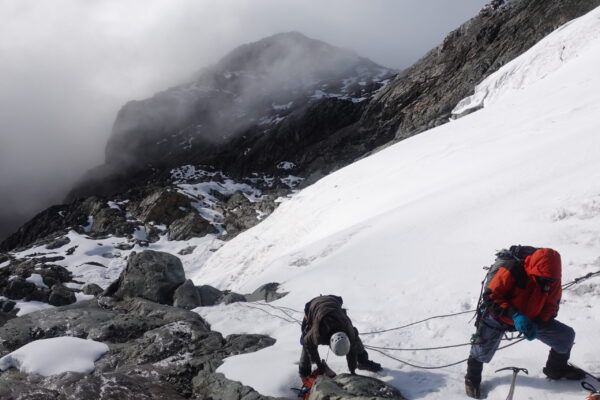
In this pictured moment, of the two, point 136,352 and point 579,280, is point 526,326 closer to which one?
point 579,280

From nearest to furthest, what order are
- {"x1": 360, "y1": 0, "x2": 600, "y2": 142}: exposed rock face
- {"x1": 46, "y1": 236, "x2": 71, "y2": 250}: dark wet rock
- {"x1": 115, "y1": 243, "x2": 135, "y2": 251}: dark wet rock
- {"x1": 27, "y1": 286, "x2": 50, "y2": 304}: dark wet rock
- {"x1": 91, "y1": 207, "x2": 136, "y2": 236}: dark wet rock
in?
{"x1": 27, "y1": 286, "x2": 50, "y2": 304}: dark wet rock
{"x1": 360, "y1": 0, "x2": 600, "y2": 142}: exposed rock face
{"x1": 115, "y1": 243, "x2": 135, "y2": 251}: dark wet rock
{"x1": 46, "y1": 236, "x2": 71, "y2": 250}: dark wet rock
{"x1": 91, "y1": 207, "x2": 136, "y2": 236}: dark wet rock

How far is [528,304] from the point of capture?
4762 mm

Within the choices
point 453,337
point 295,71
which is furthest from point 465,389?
point 295,71

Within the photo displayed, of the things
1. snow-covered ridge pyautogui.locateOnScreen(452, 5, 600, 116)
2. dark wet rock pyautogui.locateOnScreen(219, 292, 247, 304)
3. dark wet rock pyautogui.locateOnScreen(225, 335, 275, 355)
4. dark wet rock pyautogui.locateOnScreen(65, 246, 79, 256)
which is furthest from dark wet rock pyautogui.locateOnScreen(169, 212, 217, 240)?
dark wet rock pyautogui.locateOnScreen(225, 335, 275, 355)

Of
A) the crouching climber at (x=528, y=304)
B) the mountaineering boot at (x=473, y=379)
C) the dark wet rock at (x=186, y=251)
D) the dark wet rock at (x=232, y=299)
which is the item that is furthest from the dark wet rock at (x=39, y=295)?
the crouching climber at (x=528, y=304)

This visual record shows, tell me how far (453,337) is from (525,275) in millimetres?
2381

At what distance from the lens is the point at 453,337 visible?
6.65 m

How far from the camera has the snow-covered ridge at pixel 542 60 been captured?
2745 cm

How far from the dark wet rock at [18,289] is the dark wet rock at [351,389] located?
3178cm

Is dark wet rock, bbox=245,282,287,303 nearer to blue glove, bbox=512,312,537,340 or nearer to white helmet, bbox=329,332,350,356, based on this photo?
white helmet, bbox=329,332,350,356

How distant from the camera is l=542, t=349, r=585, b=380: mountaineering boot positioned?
4.89 metres

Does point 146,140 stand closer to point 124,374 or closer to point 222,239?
point 222,239

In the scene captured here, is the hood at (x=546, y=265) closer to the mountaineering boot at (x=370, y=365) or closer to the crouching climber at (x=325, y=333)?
the crouching climber at (x=325, y=333)

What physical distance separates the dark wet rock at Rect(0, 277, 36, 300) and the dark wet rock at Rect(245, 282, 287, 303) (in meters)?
25.3
